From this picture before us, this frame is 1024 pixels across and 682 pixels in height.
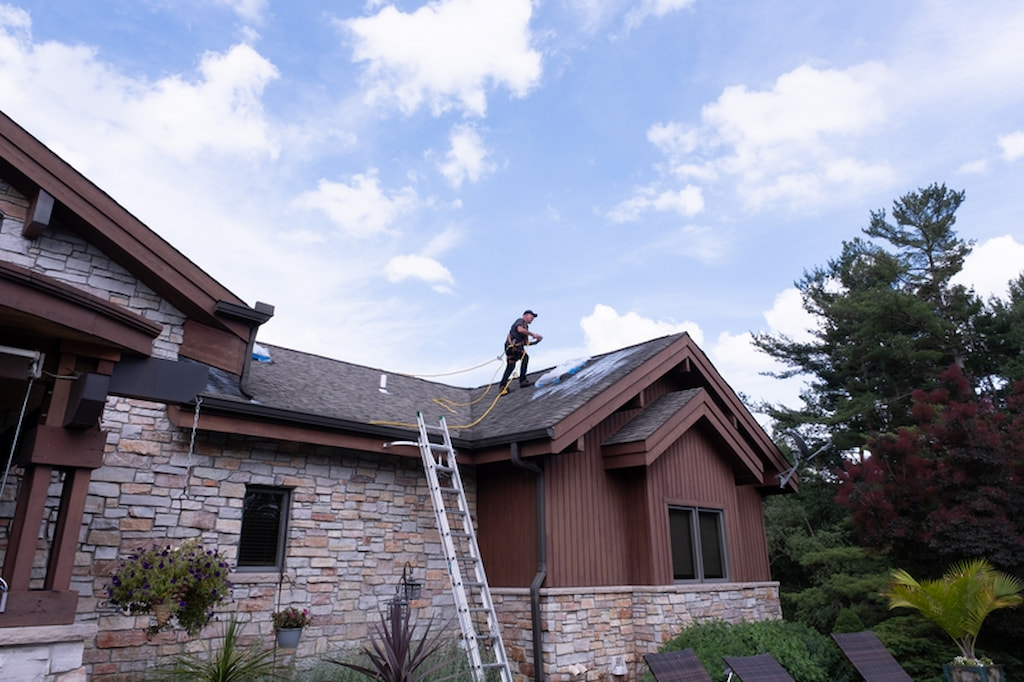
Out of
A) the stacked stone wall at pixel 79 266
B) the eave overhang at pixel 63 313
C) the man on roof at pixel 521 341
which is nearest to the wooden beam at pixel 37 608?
the eave overhang at pixel 63 313

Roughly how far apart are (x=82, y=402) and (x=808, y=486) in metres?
20.1

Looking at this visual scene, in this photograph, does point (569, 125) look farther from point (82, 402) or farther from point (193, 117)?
point (82, 402)

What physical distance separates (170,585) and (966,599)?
30.2 ft

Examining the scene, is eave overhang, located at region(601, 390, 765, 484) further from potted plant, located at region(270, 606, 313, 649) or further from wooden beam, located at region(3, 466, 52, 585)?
wooden beam, located at region(3, 466, 52, 585)

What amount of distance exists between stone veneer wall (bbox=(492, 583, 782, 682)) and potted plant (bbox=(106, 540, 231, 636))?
392 cm

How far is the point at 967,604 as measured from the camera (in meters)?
8.41

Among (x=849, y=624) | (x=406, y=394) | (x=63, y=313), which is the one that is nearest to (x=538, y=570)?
(x=406, y=394)

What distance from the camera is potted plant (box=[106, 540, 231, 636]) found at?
587cm

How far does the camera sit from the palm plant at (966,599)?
328 inches

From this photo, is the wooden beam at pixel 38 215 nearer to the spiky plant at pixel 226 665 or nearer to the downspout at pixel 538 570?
the spiky plant at pixel 226 665

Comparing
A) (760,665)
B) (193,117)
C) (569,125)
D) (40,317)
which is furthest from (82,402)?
(569,125)

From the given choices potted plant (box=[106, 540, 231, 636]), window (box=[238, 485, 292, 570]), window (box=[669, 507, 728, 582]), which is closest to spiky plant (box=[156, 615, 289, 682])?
potted plant (box=[106, 540, 231, 636])

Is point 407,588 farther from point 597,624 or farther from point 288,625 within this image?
point 597,624

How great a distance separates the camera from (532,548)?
8.88m
